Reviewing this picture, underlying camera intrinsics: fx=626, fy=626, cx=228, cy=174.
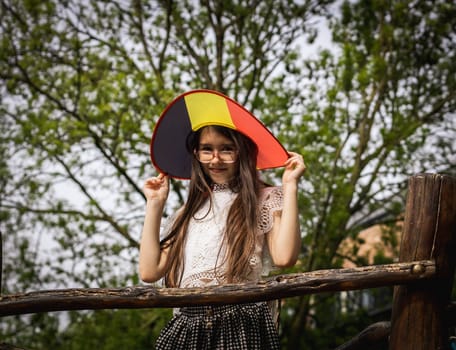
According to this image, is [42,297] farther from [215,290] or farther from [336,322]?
[336,322]

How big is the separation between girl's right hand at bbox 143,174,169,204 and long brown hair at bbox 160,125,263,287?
11 cm

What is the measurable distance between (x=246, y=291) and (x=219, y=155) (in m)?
0.66

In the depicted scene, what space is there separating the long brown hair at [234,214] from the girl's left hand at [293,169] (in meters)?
0.16

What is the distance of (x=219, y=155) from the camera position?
8.17ft

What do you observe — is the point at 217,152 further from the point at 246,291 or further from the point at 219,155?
the point at 246,291

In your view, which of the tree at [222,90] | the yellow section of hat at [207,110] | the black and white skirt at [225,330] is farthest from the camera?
the tree at [222,90]

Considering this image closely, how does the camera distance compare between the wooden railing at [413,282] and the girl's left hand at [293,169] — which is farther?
the girl's left hand at [293,169]

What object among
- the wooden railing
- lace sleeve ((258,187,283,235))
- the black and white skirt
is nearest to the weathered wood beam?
the wooden railing

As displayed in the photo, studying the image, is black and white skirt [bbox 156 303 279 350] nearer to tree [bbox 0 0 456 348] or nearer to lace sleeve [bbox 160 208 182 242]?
lace sleeve [bbox 160 208 182 242]

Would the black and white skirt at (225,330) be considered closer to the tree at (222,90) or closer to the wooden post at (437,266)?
the wooden post at (437,266)

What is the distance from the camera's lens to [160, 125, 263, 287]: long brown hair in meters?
2.35

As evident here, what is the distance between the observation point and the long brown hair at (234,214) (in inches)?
92.5

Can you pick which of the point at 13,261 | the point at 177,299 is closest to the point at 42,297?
the point at 177,299

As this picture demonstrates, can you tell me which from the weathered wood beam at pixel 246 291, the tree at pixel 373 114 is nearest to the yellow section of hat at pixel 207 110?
the weathered wood beam at pixel 246 291
